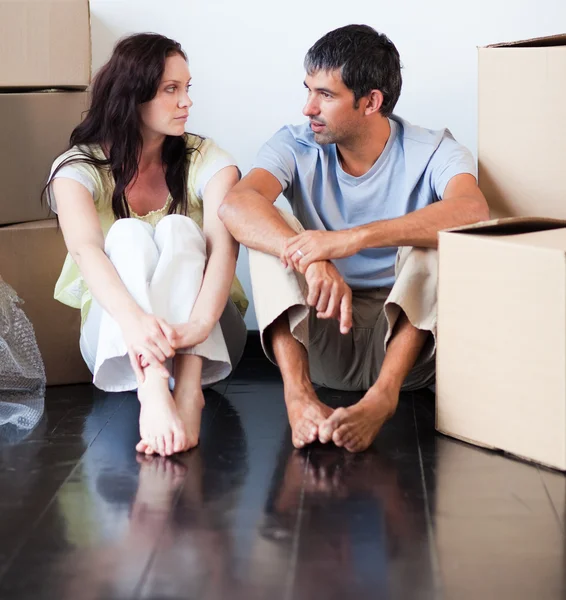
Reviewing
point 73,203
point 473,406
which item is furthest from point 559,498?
point 73,203

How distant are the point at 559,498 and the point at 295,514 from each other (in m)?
0.42

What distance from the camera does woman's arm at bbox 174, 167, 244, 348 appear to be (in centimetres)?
183

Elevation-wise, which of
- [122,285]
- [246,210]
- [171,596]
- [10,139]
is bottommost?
[171,596]

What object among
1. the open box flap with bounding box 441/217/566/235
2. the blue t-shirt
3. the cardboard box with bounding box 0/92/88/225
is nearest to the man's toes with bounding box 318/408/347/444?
the open box flap with bounding box 441/217/566/235

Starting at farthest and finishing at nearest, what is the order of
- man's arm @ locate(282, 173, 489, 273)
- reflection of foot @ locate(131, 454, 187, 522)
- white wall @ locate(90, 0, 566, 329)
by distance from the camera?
white wall @ locate(90, 0, 566, 329) → man's arm @ locate(282, 173, 489, 273) → reflection of foot @ locate(131, 454, 187, 522)

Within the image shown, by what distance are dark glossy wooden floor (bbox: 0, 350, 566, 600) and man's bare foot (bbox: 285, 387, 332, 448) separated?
32 mm

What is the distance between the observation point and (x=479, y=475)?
5.30 ft

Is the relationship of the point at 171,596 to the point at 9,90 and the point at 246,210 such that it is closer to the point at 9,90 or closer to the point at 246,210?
the point at 246,210

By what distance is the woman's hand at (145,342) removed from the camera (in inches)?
69.2

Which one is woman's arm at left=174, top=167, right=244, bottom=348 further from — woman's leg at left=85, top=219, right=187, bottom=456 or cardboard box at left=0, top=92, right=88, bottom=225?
cardboard box at left=0, top=92, right=88, bottom=225

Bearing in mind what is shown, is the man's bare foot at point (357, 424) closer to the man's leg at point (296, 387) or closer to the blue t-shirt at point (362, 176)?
the man's leg at point (296, 387)

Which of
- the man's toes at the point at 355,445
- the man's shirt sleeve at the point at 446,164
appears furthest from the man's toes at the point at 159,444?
the man's shirt sleeve at the point at 446,164

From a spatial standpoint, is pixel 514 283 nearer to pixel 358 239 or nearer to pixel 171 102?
pixel 358 239

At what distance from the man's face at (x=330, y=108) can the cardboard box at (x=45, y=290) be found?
0.67 meters
